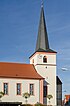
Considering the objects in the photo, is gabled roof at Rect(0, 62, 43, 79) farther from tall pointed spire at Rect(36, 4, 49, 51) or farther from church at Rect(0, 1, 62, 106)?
tall pointed spire at Rect(36, 4, 49, 51)

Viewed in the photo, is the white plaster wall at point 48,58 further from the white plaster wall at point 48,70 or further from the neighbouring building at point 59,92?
the neighbouring building at point 59,92

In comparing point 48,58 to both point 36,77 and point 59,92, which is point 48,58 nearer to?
point 36,77

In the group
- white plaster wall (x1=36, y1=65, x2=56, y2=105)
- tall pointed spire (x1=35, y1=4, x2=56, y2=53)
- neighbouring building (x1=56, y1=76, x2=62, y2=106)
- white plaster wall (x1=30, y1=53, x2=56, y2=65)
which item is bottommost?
neighbouring building (x1=56, y1=76, x2=62, y2=106)

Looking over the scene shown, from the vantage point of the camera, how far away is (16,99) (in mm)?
62844

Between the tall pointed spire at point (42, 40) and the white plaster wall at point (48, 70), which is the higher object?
the tall pointed spire at point (42, 40)

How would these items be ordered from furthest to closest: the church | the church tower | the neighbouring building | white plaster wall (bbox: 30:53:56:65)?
the neighbouring building → white plaster wall (bbox: 30:53:56:65) → the church tower → the church

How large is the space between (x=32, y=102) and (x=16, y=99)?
10.7 feet

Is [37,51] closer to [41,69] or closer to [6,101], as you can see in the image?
[41,69]

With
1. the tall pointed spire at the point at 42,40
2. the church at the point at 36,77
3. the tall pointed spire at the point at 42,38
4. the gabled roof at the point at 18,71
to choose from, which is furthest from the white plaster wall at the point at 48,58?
the gabled roof at the point at 18,71

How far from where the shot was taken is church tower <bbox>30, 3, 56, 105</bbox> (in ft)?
218

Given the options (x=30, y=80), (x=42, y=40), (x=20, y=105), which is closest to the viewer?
(x=20, y=105)

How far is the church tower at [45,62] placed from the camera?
66562 mm

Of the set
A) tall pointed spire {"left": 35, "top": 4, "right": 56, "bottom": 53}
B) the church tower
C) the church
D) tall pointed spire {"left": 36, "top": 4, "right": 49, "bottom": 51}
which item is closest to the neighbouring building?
the church

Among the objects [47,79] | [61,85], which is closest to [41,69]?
[47,79]
